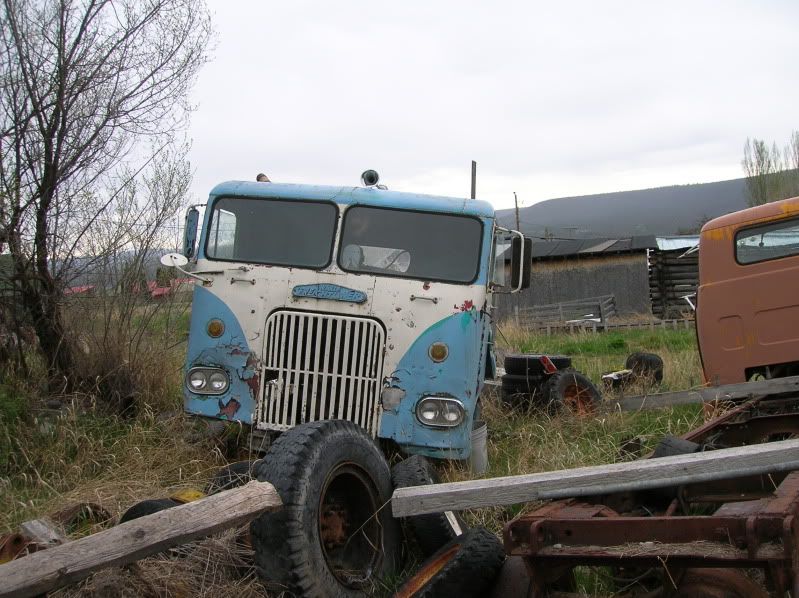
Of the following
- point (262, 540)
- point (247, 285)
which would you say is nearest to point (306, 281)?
point (247, 285)

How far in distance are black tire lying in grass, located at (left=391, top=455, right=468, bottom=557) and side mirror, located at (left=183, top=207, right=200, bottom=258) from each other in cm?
238

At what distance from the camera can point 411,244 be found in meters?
5.58

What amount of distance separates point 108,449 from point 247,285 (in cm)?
171

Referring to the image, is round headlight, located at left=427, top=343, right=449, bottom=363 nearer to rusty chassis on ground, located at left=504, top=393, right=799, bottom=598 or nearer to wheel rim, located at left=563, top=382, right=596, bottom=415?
rusty chassis on ground, located at left=504, top=393, right=799, bottom=598

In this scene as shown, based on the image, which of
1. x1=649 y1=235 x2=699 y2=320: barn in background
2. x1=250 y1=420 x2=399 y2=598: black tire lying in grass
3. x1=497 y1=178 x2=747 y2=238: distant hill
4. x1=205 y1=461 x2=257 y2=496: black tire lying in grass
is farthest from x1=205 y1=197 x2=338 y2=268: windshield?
x1=497 y1=178 x2=747 y2=238: distant hill

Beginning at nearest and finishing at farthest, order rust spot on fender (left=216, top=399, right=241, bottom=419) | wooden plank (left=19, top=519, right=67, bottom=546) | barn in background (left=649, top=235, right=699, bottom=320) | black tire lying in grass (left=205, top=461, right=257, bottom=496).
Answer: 1. wooden plank (left=19, top=519, right=67, bottom=546)
2. black tire lying in grass (left=205, top=461, right=257, bottom=496)
3. rust spot on fender (left=216, top=399, right=241, bottom=419)
4. barn in background (left=649, top=235, right=699, bottom=320)

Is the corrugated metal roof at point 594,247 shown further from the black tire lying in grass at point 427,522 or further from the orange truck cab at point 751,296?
the black tire lying in grass at point 427,522

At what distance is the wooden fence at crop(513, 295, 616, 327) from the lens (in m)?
25.1

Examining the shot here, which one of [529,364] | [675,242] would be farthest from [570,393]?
[675,242]

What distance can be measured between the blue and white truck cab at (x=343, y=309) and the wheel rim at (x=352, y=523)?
90cm

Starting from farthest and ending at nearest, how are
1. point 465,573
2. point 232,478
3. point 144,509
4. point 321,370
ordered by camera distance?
point 321,370 < point 232,478 < point 144,509 < point 465,573

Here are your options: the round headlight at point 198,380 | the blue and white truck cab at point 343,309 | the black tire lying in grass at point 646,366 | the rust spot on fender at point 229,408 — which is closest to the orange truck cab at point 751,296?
the black tire lying in grass at point 646,366

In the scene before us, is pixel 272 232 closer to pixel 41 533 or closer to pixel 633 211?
pixel 41 533

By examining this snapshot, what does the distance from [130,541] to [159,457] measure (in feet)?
8.70
